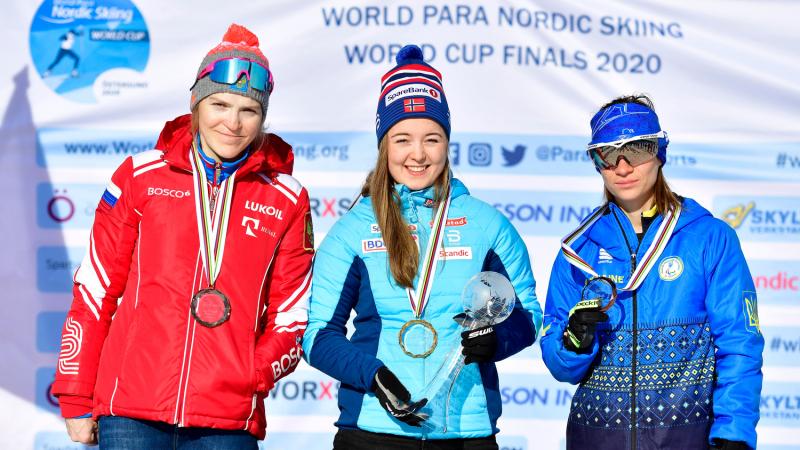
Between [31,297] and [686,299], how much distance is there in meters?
3.20

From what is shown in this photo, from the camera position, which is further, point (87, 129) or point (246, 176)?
point (87, 129)

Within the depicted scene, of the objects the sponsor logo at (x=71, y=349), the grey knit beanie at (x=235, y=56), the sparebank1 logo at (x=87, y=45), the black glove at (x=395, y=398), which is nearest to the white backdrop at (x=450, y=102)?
the sparebank1 logo at (x=87, y=45)

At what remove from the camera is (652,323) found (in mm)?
2688

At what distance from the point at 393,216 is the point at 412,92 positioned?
391 millimetres

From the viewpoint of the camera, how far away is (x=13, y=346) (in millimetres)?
4566

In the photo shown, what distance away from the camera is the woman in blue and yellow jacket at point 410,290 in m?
2.66

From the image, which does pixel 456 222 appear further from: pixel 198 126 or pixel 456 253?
pixel 198 126

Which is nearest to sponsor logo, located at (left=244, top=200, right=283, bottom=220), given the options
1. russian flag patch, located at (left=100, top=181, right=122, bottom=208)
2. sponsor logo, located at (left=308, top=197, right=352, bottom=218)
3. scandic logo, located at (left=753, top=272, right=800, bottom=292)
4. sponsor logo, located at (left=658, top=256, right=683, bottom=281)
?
russian flag patch, located at (left=100, top=181, right=122, bottom=208)

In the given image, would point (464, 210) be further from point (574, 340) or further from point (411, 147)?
point (574, 340)

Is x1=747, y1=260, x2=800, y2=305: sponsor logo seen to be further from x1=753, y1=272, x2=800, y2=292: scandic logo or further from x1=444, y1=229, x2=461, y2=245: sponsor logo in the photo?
x1=444, y1=229, x2=461, y2=245: sponsor logo

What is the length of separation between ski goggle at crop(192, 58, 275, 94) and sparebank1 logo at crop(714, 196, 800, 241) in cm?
A: 264

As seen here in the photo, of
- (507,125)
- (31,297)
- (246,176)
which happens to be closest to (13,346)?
(31,297)

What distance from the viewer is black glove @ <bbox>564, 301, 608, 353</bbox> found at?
2.57 meters

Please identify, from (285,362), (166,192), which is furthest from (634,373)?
(166,192)
